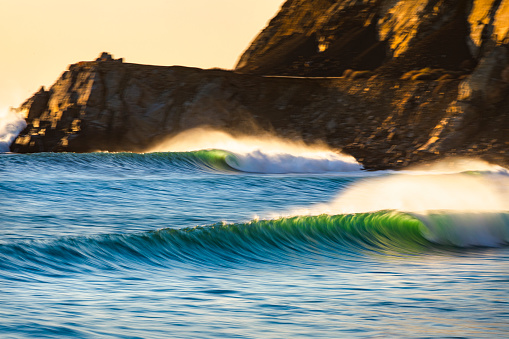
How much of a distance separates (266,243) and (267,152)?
95.5 ft

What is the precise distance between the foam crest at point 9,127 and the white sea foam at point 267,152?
9568 millimetres

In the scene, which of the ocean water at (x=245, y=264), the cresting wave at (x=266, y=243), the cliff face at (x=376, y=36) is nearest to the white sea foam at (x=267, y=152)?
the cliff face at (x=376, y=36)

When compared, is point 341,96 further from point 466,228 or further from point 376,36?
point 466,228

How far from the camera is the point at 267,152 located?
137 feet

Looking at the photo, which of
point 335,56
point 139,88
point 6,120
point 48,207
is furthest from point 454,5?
point 48,207

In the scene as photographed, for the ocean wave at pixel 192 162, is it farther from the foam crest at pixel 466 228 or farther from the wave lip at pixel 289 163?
the foam crest at pixel 466 228

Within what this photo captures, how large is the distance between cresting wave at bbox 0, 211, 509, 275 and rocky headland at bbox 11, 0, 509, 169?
26618mm

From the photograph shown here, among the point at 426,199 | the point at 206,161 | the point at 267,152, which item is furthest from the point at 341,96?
the point at 426,199

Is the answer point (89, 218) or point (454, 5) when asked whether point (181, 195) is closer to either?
point (89, 218)

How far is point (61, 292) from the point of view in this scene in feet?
26.3

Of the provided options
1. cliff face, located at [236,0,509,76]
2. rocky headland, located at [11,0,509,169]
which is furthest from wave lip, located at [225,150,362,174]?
cliff face, located at [236,0,509,76]

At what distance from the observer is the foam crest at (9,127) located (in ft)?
167

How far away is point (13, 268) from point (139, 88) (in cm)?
4416

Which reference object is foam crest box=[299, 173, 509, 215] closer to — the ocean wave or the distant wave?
the ocean wave
